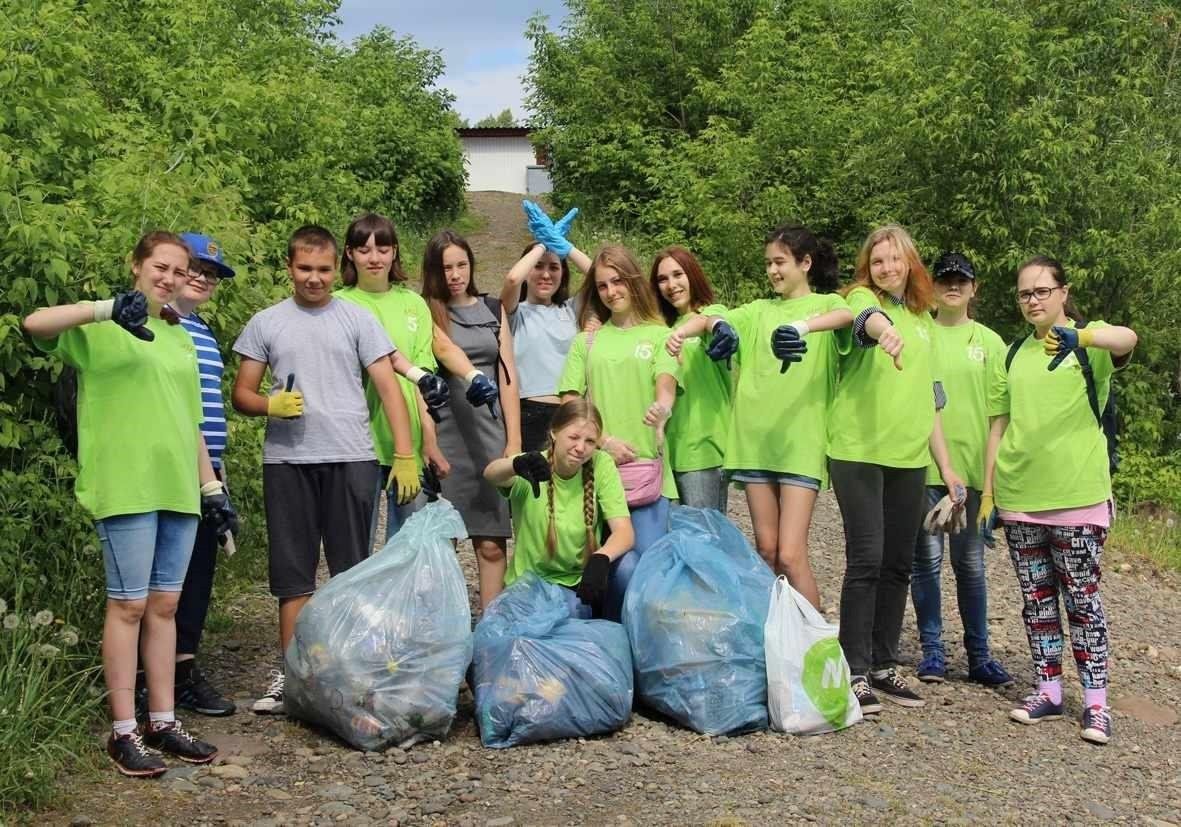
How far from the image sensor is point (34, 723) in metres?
3.75

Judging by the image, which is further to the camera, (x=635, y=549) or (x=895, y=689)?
(x=895, y=689)

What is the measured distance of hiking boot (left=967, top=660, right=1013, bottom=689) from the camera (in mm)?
5359

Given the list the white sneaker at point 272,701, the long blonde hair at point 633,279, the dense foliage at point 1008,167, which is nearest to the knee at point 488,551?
the white sneaker at point 272,701

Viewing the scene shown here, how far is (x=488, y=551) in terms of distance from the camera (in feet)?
16.7

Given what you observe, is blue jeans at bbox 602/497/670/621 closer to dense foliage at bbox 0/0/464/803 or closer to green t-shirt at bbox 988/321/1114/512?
green t-shirt at bbox 988/321/1114/512

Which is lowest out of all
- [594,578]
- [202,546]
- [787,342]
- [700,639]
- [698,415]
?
[700,639]

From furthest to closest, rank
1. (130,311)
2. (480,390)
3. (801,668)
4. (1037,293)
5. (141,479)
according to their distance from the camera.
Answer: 1. (1037,293)
2. (480,390)
3. (801,668)
4. (141,479)
5. (130,311)

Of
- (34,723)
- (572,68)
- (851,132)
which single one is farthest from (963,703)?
(572,68)

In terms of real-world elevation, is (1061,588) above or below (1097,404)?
below

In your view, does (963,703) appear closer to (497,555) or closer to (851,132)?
(497,555)

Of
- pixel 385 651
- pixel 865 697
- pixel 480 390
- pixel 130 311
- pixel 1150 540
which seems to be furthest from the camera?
pixel 1150 540

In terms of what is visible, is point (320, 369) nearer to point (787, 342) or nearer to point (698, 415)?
point (698, 415)

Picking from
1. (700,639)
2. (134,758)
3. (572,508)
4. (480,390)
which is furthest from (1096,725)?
(134,758)

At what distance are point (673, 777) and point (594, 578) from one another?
78cm
